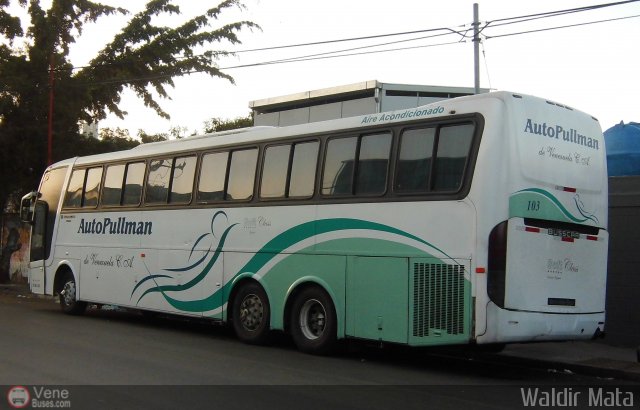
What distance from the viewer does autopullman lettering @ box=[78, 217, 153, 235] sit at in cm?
1559

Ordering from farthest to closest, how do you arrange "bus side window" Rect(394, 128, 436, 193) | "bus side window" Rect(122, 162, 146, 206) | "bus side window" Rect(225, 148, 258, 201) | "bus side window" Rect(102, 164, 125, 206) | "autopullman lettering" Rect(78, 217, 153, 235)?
"bus side window" Rect(102, 164, 125, 206)
"bus side window" Rect(122, 162, 146, 206)
"autopullman lettering" Rect(78, 217, 153, 235)
"bus side window" Rect(225, 148, 258, 201)
"bus side window" Rect(394, 128, 436, 193)

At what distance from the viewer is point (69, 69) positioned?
2462cm

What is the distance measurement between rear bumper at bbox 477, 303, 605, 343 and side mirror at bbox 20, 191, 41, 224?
1355cm

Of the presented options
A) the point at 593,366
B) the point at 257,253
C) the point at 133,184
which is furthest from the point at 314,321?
the point at 133,184

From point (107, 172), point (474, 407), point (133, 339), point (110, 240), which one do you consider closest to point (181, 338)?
point (133, 339)

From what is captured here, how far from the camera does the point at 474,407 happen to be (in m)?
8.06

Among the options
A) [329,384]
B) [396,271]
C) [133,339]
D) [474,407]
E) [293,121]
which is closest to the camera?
[474,407]

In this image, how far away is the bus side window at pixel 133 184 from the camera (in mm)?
15906

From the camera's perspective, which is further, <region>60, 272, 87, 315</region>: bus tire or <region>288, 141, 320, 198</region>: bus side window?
<region>60, 272, 87, 315</region>: bus tire

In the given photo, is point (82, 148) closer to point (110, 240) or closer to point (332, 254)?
point (110, 240)

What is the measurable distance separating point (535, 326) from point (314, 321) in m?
3.59

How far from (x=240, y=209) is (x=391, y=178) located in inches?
136

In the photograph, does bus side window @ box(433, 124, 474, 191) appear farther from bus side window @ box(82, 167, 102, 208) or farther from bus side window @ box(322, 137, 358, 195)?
bus side window @ box(82, 167, 102, 208)

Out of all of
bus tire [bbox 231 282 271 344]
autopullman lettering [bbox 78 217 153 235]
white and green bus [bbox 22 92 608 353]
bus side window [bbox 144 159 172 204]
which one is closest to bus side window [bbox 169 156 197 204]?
white and green bus [bbox 22 92 608 353]
